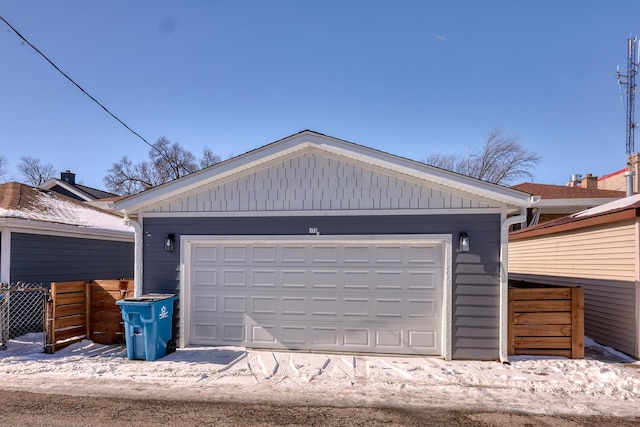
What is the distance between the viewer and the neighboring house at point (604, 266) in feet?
20.6

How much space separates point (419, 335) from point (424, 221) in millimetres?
1947

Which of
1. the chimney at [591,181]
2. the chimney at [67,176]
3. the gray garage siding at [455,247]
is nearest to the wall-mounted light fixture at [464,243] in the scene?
the gray garage siding at [455,247]

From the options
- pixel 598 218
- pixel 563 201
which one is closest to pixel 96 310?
pixel 598 218

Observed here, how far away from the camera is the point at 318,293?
658cm

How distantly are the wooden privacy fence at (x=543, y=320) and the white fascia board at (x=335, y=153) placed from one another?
1.59 m

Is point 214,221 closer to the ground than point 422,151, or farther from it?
closer to the ground

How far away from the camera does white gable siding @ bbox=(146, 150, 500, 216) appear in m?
6.29

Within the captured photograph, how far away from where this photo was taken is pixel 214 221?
22.3 feet

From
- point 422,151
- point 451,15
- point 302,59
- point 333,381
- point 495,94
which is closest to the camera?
point 333,381

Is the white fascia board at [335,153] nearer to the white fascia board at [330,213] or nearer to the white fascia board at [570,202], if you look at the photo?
the white fascia board at [330,213]

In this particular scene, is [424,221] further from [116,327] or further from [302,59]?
[302,59]

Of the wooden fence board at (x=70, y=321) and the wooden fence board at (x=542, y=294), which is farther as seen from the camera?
the wooden fence board at (x=70, y=321)

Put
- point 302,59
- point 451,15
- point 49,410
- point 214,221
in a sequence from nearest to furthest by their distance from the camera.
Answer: point 49,410 → point 214,221 → point 451,15 → point 302,59

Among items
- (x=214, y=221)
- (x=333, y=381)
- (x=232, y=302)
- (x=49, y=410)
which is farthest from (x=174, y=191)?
(x=333, y=381)
